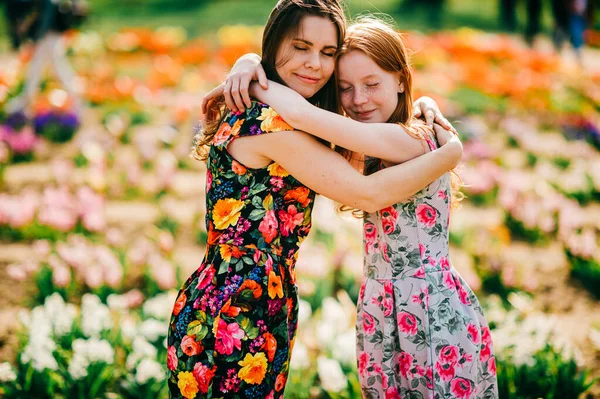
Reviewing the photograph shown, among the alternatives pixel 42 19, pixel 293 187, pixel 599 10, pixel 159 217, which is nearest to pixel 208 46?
pixel 42 19

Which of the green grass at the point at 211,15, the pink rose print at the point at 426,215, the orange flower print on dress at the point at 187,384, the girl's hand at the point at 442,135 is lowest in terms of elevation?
the green grass at the point at 211,15

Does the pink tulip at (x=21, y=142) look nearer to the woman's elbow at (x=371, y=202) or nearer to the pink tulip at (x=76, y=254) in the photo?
the pink tulip at (x=76, y=254)

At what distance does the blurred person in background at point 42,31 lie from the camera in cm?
609

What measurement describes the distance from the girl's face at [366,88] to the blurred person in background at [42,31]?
492 cm

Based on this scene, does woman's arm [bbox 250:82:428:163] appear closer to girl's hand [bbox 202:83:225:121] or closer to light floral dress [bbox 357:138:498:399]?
light floral dress [bbox 357:138:498:399]

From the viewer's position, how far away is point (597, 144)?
6.29 meters

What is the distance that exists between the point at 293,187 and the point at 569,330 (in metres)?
2.21

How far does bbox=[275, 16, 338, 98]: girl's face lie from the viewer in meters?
1.87

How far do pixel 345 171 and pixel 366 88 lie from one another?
35 cm

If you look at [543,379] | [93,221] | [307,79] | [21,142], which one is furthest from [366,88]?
[21,142]

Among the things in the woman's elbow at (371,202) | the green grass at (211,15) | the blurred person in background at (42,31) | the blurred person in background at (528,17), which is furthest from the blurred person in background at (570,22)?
the woman's elbow at (371,202)

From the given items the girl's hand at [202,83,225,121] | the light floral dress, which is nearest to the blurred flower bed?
the light floral dress

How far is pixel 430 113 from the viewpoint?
2.10 meters

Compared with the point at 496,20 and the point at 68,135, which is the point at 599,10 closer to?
the point at 496,20
